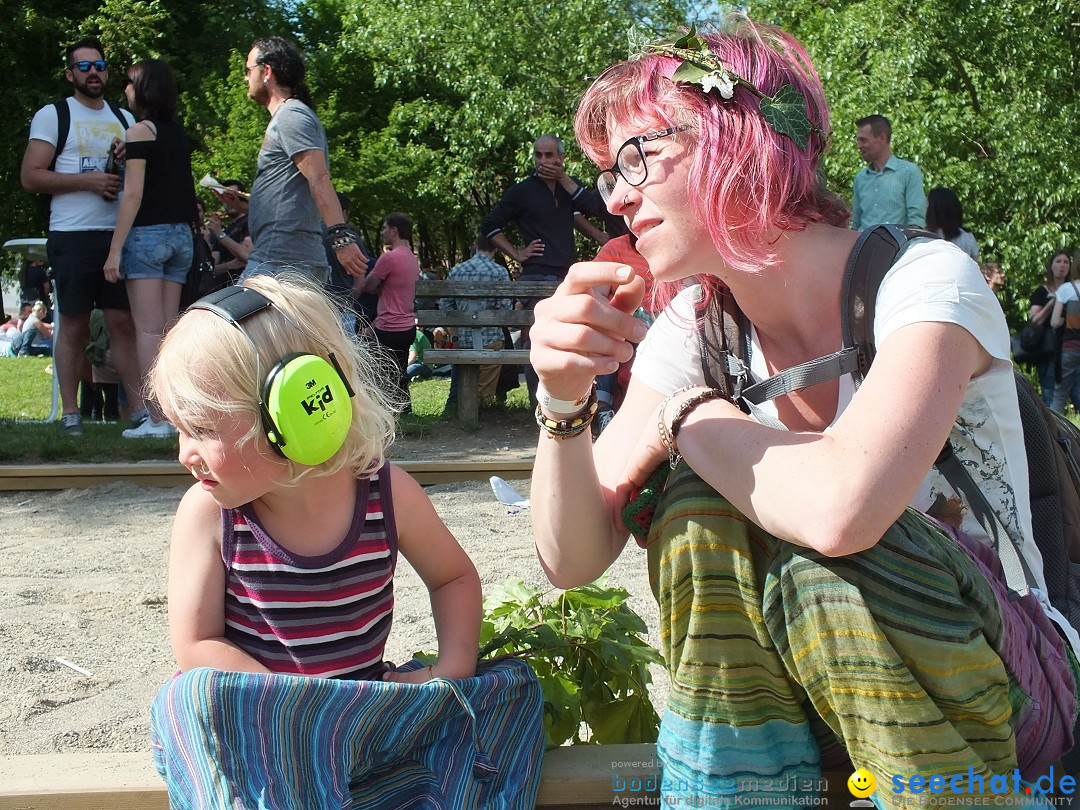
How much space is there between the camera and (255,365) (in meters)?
1.83

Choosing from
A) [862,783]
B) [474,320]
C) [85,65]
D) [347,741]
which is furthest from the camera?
[474,320]

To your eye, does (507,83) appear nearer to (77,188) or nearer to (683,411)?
(77,188)

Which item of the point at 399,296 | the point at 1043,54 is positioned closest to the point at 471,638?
the point at 399,296

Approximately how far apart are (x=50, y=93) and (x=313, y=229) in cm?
1730

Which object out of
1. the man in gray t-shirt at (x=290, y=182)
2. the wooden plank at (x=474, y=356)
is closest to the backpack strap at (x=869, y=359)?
the man in gray t-shirt at (x=290, y=182)

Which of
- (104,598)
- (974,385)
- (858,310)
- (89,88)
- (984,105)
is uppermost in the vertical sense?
(984,105)

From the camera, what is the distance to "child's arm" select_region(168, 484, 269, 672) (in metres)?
1.85

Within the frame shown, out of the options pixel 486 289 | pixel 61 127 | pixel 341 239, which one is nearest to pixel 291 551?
pixel 341 239

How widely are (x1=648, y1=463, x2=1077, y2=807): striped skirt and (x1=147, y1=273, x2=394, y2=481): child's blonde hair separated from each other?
1.85 feet

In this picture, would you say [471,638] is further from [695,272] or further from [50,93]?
[50,93]

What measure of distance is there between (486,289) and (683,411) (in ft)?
21.4

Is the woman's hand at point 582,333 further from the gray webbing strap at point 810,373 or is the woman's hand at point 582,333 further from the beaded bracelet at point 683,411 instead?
the gray webbing strap at point 810,373

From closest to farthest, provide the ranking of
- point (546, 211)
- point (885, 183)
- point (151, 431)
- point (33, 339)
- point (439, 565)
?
point (439, 565) → point (151, 431) → point (885, 183) → point (546, 211) → point (33, 339)

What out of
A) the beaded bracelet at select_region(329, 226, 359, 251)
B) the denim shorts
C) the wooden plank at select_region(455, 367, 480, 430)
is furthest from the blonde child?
the wooden plank at select_region(455, 367, 480, 430)
